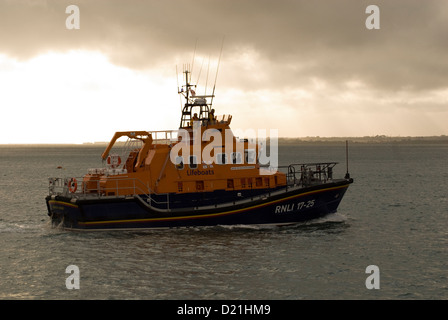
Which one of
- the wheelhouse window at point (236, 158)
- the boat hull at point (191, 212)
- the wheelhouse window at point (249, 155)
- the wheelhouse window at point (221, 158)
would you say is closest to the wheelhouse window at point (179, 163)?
the wheelhouse window at point (221, 158)

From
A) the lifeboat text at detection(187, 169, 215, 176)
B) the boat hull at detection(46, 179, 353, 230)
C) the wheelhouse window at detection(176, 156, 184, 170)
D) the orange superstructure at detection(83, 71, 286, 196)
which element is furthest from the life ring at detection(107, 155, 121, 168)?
the lifeboat text at detection(187, 169, 215, 176)

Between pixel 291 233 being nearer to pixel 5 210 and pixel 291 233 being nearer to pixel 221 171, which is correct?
pixel 221 171

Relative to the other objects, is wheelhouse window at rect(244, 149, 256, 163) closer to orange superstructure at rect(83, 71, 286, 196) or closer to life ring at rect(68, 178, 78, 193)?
orange superstructure at rect(83, 71, 286, 196)

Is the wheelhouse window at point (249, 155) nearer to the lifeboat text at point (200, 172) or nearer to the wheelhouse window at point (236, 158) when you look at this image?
the wheelhouse window at point (236, 158)

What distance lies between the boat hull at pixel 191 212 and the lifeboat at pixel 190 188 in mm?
40

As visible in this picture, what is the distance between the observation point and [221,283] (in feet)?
47.1

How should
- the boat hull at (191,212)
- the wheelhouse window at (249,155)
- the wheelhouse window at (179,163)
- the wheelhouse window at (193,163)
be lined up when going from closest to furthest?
the boat hull at (191,212), the wheelhouse window at (179,163), the wheelhouse window at (193,163), the wheelhouse window at (249,155)

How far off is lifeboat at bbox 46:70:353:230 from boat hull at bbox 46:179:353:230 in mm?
40

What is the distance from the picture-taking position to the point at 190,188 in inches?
818

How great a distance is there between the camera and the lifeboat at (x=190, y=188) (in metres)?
20.0

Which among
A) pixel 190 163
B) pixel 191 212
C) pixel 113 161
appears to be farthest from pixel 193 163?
pixel 113 161

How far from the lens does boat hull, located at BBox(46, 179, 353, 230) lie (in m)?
19.9

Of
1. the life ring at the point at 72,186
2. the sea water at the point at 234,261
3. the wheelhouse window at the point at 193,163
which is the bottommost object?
the sea water at the point at 234,261
